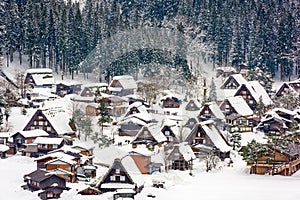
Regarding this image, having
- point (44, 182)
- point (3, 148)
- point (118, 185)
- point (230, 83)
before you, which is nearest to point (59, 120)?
point (3, 148)

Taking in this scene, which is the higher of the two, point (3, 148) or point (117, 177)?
point (3, 148)

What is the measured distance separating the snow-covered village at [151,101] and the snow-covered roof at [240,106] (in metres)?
0.11

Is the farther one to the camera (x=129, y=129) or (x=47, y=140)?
(x=129, y=129)

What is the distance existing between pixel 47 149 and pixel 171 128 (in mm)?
8065

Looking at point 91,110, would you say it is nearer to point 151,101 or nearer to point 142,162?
point 151,101

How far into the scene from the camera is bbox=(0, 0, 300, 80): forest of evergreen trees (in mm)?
54344

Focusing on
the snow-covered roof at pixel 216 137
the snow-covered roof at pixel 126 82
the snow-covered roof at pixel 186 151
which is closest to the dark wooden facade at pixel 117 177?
the snow-covered roof at pixel 186 151

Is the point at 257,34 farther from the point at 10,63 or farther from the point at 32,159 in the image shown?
the point at 32,159

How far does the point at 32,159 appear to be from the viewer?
35.2 metres

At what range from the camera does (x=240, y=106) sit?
4575 centimetres

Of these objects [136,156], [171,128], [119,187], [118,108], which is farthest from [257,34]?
[119,187]

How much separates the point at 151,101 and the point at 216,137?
13407mm

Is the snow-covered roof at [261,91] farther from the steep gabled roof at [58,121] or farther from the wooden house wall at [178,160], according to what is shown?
the wooden house wall at [178,160]

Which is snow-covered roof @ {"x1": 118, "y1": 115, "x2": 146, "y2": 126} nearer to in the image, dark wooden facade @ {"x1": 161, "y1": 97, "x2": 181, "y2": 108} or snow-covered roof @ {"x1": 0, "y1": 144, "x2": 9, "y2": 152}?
dark wooden facade @ {"x1": 161, "y1": 97, "x2": 181, "y2": 108}
